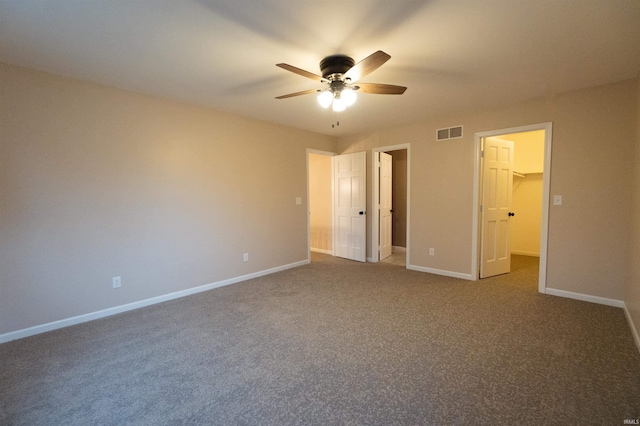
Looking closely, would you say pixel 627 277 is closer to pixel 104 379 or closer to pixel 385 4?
pixel 385 4

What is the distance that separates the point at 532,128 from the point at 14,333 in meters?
6.06

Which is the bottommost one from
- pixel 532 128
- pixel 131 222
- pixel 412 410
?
pixel 412 410

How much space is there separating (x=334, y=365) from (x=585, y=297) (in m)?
3.27

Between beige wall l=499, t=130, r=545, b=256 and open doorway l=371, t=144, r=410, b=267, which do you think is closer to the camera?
open doorway l=371, t=144, r=410, b=267

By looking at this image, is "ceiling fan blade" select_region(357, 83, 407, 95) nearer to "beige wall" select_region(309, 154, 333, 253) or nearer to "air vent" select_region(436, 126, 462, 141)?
"air vent" select_region(436, 126, 462, 141)

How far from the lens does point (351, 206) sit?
5.57 metres

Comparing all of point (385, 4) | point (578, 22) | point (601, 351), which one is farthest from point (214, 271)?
point (578, 22)

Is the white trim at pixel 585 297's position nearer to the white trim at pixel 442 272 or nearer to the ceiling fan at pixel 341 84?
the white trim at pixel 442 272

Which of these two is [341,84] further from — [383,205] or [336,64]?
[383,205]

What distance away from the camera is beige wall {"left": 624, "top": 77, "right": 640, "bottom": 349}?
2408 millimetres

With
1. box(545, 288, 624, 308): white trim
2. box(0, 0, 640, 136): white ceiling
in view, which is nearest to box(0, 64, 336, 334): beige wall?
box(0, 0, 640, 136): white ceiling

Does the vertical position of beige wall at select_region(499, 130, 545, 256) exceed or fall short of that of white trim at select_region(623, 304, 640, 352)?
it exceeds it

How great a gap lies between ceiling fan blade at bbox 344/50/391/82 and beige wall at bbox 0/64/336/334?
92.5 inches

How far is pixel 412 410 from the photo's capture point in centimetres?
165
